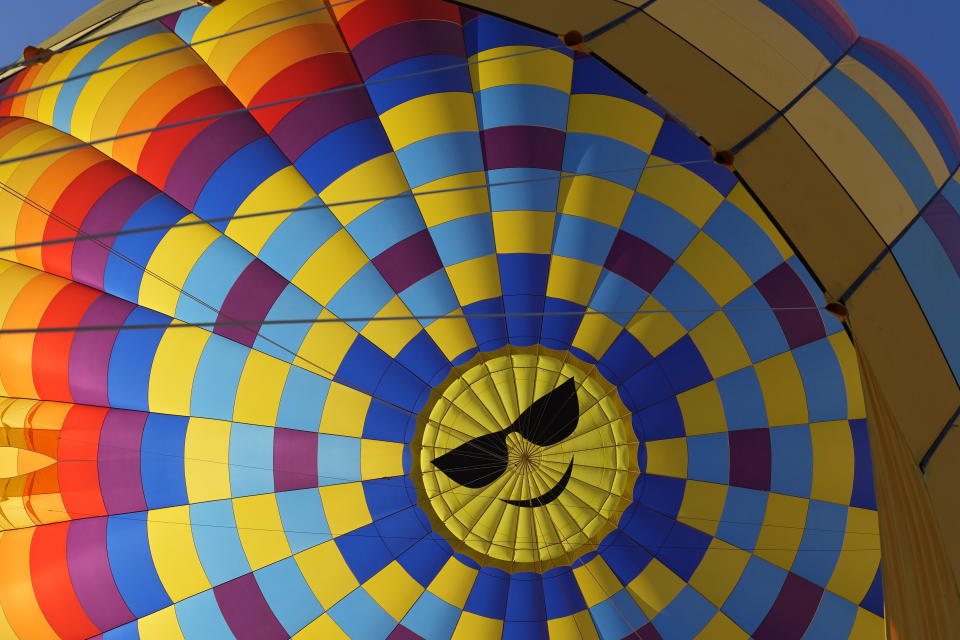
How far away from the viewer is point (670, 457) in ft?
15.7

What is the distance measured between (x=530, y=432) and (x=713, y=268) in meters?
1.63

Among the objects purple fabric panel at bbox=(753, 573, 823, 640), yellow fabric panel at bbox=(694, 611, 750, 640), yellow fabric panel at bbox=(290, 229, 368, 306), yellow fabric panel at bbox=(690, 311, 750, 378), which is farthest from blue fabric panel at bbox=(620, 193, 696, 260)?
yellow fabric panel at bbox=(694, 611, 750, 640)

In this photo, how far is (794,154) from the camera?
280cm

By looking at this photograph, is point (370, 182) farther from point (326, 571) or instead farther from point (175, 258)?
point (326, 571)

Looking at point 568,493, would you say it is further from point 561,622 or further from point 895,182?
point 895,182

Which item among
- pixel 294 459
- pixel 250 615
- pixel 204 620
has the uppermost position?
pixel 294 459

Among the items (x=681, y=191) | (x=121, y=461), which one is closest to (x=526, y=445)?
(x=681, y=191)

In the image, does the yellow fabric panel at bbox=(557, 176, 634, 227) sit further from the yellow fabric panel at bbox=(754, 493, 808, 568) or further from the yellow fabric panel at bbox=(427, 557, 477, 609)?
the yellow fabric panel at bbox=(427, 557, 477, 609)

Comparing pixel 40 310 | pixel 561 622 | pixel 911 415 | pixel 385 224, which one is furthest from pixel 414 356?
pixel 911 415

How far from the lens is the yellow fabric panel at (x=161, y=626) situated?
15.9 ft

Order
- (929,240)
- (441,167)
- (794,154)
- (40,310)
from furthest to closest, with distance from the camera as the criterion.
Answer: (40,310) → (441,167) → (929,240) → (794,154)

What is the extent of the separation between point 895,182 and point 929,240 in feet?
0.96

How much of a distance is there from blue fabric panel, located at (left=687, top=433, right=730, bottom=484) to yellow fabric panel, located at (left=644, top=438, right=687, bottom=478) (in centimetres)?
5

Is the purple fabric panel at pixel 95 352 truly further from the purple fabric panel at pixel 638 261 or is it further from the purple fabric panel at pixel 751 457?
the purple fabric panel at pixel 751 457
